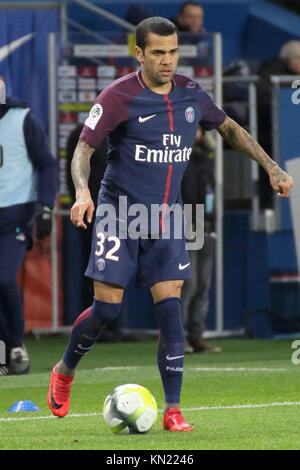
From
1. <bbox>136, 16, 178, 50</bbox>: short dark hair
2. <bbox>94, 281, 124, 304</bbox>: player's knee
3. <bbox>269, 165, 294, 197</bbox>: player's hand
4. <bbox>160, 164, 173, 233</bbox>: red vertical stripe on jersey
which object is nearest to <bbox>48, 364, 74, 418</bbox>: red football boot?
<bbox>94, 281, 124, 304</bbox>: player's knee

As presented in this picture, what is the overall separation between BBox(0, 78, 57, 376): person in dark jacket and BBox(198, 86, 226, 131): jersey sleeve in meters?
3.16

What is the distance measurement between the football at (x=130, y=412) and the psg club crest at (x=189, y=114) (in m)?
1.49

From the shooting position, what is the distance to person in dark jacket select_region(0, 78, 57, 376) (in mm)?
9602

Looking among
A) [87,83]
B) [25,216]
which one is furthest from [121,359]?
[87,83]

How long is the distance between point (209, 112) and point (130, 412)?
5.63 feet

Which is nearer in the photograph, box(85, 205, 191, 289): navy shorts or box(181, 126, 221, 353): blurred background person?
box(85, 205, 191, 289): navy shorts

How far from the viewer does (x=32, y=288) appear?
1362cm

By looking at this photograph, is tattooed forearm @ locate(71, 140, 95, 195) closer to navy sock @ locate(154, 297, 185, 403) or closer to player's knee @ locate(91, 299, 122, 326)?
player's knee @ locate(91, 299, 122, 326)

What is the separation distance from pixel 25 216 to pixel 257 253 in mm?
4262

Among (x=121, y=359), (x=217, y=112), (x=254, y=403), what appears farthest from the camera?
(x=121, y=359)

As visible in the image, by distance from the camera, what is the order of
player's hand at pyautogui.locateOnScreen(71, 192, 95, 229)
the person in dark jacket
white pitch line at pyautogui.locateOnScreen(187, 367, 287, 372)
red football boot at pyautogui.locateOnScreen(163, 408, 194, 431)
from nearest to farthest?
player's hand at pyautogui.locateOnScreen(71, 192, 95, 229), red football boot at pyautogui.locateOnScreen(163, 408, 194, 431), the person in dark jacket, white pitch line at pyautogui.locateOnScreen(187, 367, 287, 372)

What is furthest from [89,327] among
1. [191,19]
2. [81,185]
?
[191,19]

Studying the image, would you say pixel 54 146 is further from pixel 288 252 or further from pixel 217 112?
pixel 217 112

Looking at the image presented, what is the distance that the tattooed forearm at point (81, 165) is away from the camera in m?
6.39
